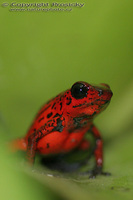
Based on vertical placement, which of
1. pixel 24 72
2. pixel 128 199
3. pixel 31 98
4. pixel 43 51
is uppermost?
pixel 43 51

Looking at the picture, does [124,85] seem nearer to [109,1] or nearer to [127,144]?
[127,144]

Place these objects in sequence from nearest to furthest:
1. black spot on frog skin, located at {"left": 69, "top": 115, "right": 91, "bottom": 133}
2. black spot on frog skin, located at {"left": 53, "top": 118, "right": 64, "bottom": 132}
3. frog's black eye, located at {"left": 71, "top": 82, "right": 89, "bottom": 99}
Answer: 1. frog's black eye, located at {"left": 71, "top": 82, "right": 89, "bottom": 99}
2. black spot on frog skin, located at {"left": 69, "top": 115, "right": 91, "bottom": 133}
3. black spot on frog skin, located at {"left": 53, "top": 118, "right": 64, "bottom": 132}

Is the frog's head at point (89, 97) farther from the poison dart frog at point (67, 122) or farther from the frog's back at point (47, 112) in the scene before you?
the frog's back at point (47, 112)

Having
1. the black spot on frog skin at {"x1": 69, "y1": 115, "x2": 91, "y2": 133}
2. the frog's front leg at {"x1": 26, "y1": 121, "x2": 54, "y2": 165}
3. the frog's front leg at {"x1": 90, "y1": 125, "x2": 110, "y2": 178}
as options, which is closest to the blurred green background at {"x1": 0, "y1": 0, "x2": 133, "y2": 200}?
the frog's front leg at {"x1": 90, "y1": 125, "x2": 110, "y2": 178}

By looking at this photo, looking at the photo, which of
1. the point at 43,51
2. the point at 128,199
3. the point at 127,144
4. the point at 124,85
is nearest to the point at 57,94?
the point at 43,51

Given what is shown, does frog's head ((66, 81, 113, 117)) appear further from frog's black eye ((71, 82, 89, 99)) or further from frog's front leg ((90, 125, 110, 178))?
frog's front leg ((90, 125, 110, 178))

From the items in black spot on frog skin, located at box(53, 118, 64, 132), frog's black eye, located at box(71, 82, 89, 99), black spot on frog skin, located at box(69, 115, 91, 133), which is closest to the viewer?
frog's black eye, located at box(71, 82, 89, 99)

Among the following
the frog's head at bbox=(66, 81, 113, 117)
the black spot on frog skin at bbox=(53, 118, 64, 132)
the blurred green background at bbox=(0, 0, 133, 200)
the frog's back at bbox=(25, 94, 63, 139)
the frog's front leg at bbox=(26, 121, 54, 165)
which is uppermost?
the blurred green background at bbox=(0, 0, 133, 200)

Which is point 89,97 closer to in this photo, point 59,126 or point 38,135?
point 59,126
